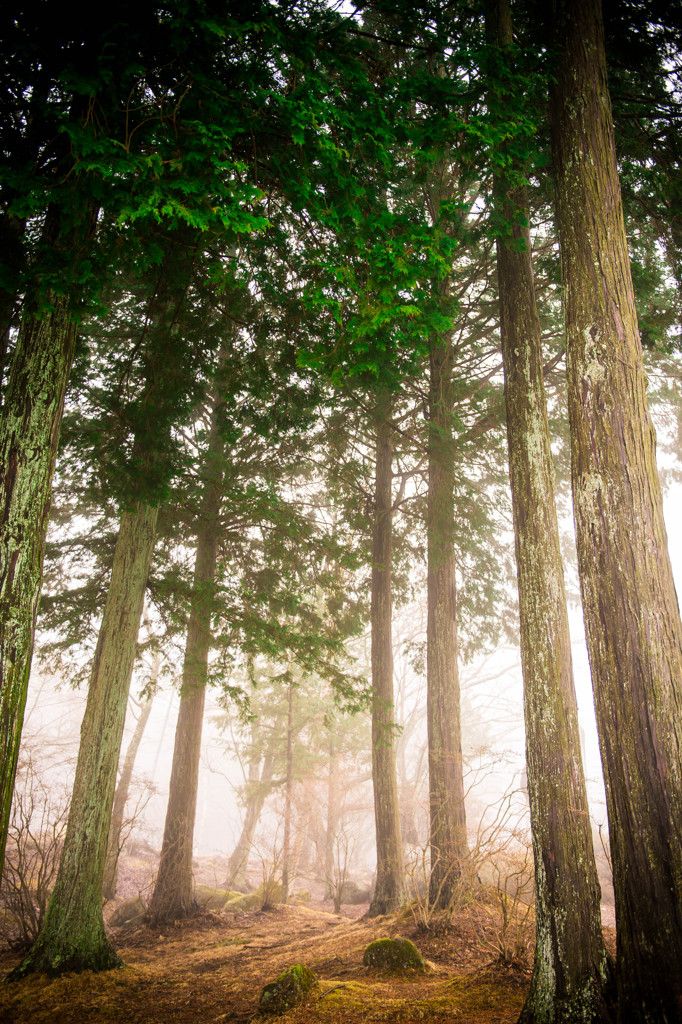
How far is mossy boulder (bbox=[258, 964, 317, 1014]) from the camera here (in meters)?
4.25

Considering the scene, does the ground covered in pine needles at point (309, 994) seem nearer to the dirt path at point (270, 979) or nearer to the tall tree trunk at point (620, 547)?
the dirt path at point (270, 979)

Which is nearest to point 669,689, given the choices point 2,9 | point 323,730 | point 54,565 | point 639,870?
point 639,870

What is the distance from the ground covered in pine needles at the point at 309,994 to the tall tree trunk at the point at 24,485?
2.69 metres

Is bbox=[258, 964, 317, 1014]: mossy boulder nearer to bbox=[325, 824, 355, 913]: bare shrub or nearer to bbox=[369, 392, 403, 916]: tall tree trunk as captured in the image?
bbox=[325, 824, 355, 913]: bare shrub

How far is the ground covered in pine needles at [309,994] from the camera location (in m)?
4.14

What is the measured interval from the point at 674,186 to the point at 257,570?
8871mm

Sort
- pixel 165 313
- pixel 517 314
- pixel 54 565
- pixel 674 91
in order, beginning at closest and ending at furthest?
pixel 517 314
pixel 674 91
pixel 165 313
pixel 54 565

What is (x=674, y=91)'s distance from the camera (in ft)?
18.5

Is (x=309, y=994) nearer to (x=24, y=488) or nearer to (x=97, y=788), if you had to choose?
(x=97, y=788)

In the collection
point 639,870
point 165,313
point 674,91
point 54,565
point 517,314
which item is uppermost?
point 674,91

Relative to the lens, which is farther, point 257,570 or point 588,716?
point 588,716

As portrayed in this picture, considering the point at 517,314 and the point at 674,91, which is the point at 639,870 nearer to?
the point at 517,314

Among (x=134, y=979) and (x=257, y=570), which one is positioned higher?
(x=257, y=570)

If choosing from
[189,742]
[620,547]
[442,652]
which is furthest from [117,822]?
[620,547]
